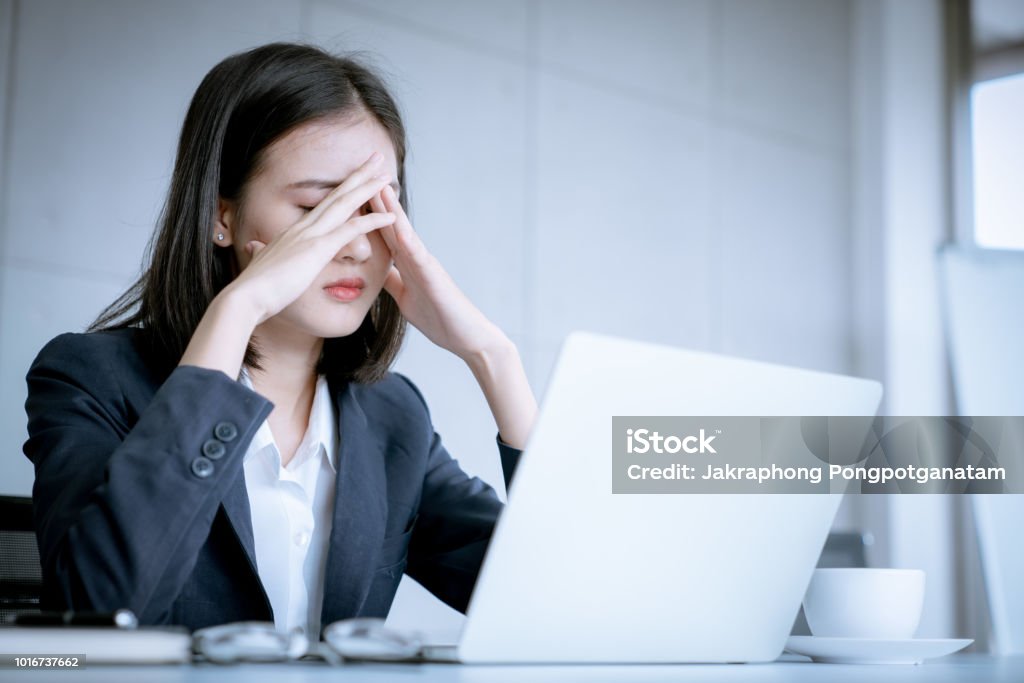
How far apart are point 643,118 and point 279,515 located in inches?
90.8

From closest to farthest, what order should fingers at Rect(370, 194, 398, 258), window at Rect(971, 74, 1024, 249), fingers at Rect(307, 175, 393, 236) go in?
fingers at Rect(307, 175, 393, 236), fingers at Rect(370, 194, 398, 258), window at Rect(971, 74, 1024, 249)

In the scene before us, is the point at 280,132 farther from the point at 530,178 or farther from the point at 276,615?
the point at 530,178

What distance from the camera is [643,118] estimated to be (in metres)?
3.45

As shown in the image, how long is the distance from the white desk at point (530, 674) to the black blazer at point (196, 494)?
348 millimetres

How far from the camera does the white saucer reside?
1.02 metres

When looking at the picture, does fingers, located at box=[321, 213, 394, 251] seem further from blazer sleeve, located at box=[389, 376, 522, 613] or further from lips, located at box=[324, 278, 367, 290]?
blazer sleeve, located at box=[389, 376, 522, 613]

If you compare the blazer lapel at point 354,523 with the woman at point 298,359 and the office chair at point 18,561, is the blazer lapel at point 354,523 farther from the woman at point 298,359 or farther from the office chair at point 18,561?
the office chair at point 18,561

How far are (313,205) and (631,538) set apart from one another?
855 mm

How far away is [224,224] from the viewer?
1.63m

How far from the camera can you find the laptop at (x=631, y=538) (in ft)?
2.76

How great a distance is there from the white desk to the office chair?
2.70 feet

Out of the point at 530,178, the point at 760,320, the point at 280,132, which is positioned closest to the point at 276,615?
the point at 280,132
